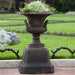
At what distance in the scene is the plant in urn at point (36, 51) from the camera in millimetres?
5281

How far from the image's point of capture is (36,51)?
17.7 feet

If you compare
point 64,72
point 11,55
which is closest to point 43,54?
point 64,72

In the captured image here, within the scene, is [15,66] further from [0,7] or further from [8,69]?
[0,7]

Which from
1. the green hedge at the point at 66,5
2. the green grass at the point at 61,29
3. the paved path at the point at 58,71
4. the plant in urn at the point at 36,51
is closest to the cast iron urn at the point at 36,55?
the plant in urn at the point at 36,51

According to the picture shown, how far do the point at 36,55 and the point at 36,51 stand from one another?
0.10 meters

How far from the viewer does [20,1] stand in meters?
46.2

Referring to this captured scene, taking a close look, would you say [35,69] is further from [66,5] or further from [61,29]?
[66,5]

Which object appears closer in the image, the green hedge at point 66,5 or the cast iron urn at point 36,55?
the cast iron urn at point 36,55

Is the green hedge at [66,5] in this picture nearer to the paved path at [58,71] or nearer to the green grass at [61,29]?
the green grass at [61,29]

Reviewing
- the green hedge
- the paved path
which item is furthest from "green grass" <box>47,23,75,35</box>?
the green hedge

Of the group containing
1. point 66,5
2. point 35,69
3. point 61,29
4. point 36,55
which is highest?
point 66,5

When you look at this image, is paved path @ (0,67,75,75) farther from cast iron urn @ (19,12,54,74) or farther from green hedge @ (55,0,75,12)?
green hedge @ (55,0,75,12)

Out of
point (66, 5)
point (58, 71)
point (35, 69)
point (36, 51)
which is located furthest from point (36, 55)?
point (66, 5)

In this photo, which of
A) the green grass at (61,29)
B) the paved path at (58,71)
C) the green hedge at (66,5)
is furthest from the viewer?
the green hedge at (66,5)
